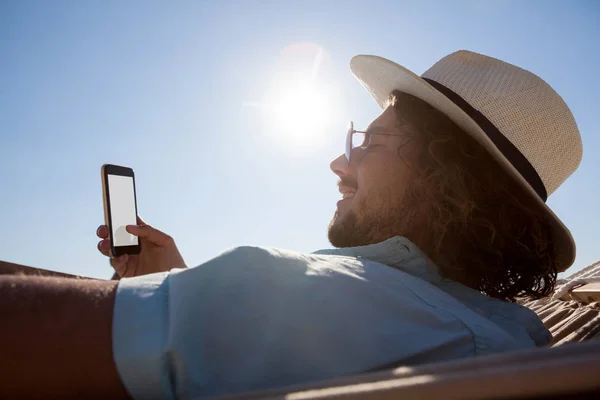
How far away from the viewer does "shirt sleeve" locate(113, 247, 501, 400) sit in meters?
0.94

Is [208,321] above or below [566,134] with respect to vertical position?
below

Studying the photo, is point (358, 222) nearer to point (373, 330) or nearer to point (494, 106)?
point (494, 106)

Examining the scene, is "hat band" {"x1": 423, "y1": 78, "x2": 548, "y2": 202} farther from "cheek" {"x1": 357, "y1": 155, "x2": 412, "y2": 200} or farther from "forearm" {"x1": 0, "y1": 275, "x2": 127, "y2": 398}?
"forearm" {"x1": 0, "y1": 275, "x2": 127, "y2": 398}

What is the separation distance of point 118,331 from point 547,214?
2.17 metres

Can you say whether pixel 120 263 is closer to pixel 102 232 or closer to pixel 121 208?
pixel 102 232

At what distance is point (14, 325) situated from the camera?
876 mm

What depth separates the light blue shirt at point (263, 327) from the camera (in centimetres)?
94

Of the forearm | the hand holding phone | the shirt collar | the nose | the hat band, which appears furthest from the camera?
the nose

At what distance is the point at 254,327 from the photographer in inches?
39.8

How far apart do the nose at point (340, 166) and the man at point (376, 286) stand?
205mm

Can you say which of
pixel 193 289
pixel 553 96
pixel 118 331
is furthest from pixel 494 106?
pixel 118 331

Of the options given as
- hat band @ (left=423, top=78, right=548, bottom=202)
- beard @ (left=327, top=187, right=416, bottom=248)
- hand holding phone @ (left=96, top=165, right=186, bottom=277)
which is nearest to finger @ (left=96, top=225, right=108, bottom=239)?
hand holding phone @ (left=96, top=165, right=186, bottom=277)

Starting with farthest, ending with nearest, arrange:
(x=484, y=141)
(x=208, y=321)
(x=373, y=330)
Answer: (x=484, y=141), (x=373, y=330), (x=208, y=321)

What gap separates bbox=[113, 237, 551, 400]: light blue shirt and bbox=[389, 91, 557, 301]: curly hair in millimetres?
1126
